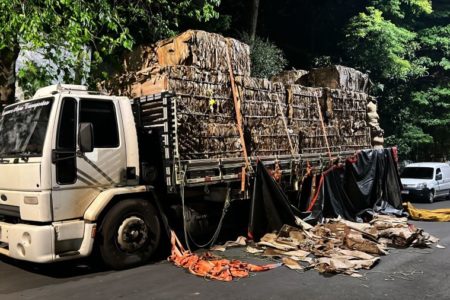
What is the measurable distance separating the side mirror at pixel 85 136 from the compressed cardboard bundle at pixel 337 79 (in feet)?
21.7

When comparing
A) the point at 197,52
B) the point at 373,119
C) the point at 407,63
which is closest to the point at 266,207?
the point at 197,52

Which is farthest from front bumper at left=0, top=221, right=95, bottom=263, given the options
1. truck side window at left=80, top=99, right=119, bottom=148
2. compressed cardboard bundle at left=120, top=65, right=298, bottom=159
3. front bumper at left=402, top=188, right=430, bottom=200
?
front bumper at left=402, top=188, right=430, bottom=200

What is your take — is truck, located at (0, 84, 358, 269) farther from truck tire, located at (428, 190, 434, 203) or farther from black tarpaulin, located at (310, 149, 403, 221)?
truck tire, located at (428, 190, 434, 203)

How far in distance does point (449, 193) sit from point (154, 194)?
1542 centimetres

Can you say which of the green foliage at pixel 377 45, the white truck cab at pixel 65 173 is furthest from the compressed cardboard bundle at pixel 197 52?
the green foliage at pixel 377 45

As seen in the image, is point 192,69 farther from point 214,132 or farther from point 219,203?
point 219,203

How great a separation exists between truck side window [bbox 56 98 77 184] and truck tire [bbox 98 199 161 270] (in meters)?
0.79

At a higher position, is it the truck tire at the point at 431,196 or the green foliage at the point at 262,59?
the green foliage at the point at 262,59

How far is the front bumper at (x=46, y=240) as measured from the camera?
6.03m

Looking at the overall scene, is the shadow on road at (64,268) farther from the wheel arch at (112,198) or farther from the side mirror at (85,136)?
the side mirror at (85,136)

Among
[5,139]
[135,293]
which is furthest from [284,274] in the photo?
[5,139]

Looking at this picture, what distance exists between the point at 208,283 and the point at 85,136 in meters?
2.57

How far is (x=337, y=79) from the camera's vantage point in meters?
11.2

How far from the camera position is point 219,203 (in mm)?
8289
